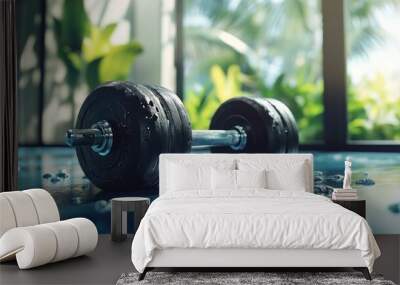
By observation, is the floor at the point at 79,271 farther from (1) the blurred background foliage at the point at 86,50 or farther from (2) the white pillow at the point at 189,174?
(1) the blurred background foliage at the point at 86,50

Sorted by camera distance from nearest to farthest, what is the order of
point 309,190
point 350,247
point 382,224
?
point 350,247 < point 309,190 < point 382,224

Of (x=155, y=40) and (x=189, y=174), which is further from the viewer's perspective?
(x=155, y=40)

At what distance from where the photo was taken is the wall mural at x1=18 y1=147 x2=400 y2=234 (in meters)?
6.08

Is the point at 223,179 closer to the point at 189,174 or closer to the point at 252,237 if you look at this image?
the point at 189,174

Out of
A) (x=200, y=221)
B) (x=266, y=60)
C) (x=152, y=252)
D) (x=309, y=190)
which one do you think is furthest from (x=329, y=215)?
(x=266, y=60)

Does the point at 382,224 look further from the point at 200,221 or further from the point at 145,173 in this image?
the point at 200,221

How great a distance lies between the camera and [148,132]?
5.42 m

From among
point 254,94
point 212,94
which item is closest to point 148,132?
point 212,94

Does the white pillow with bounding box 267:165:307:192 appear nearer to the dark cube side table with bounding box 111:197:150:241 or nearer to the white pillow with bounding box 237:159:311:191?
the white pillow with bounding box 237:159:311:191

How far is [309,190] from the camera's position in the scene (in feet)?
18.3

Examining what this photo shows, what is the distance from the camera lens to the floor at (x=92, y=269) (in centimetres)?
416

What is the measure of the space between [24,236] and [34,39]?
2.48 meters

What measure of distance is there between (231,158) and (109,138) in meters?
1.02

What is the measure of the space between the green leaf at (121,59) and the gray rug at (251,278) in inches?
97.5
